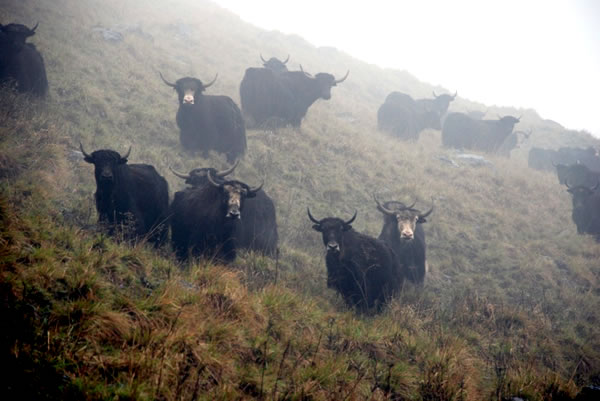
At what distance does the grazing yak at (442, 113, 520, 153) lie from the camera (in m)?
21.5

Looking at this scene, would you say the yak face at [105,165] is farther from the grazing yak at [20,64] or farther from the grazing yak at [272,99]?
the grazing yak at [272,99]

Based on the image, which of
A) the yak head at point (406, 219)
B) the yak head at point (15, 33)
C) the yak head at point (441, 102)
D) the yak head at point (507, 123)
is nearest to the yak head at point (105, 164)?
the yak head at point (406, 219)

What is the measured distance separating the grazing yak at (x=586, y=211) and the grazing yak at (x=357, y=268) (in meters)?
10.3

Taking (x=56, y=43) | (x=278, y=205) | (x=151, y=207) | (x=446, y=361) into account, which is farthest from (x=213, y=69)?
(x=446, y=361)

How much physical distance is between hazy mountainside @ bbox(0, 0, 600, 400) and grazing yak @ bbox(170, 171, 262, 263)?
57 centimetres

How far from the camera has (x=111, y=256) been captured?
4.75 meters

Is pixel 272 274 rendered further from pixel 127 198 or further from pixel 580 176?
pixel 580 176

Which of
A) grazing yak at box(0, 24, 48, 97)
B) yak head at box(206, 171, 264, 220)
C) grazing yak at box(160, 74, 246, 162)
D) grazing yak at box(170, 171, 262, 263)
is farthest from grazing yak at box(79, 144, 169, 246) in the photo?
grazing yak at box(0, 24, 48, 97)

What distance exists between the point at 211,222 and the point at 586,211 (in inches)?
565

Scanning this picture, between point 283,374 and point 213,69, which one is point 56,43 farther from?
point 283,374

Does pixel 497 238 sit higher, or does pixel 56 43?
pixel 56 43

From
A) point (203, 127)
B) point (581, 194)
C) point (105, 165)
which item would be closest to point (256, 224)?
point (105, 165)

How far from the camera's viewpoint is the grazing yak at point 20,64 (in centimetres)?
1134

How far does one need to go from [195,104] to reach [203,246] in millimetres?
7347
